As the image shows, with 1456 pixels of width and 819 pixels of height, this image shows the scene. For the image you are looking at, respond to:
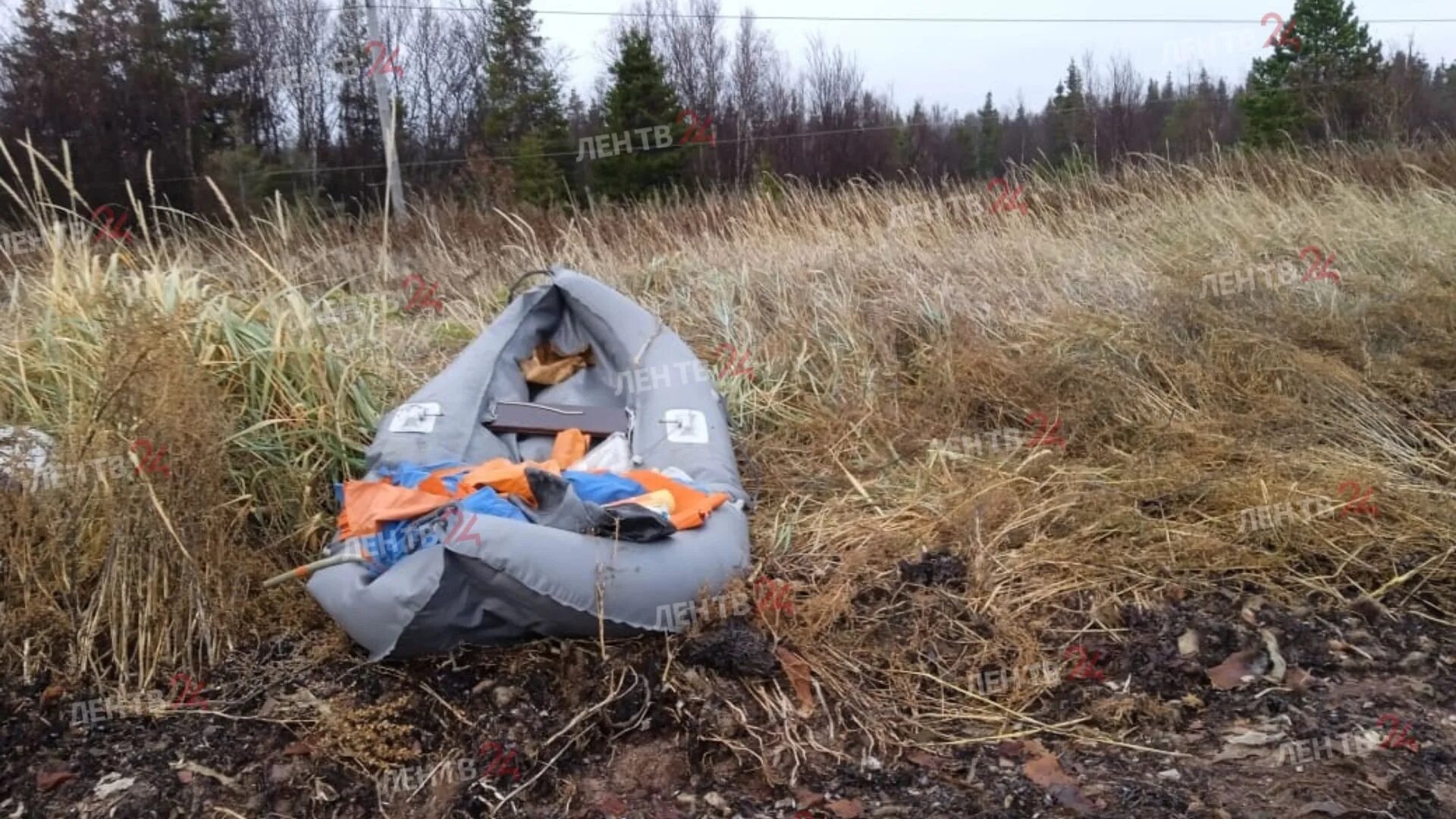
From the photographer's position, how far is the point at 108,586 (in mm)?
2209

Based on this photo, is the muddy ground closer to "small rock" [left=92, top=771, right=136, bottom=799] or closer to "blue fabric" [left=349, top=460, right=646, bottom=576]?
"small rock" [left=92, top=771, right=136, bottom=799]

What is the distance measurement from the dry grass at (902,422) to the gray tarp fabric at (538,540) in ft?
0.81

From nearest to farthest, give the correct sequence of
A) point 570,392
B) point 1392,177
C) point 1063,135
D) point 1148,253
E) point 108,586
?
1. point 108,586
2. point 570,392
3. point 1148,253
4. point 1392,177
5. point 1063,135

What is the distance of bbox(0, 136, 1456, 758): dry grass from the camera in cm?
224

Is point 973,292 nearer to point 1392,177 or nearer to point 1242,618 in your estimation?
point 1242,618

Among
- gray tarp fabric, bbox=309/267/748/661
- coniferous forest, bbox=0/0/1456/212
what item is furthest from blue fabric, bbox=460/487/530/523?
coniferous forest, bbox=0/0/1456/212

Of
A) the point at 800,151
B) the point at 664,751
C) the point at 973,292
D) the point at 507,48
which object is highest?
the point at 507,48

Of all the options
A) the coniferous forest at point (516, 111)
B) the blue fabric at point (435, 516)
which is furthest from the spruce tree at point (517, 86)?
the blue fabric at point (435, 516)

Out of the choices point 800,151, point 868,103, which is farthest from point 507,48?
point 868,103

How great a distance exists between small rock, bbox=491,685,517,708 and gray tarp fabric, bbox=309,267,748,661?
122 millimetres

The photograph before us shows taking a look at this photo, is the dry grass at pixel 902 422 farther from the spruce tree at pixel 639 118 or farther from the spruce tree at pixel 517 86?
the spruce tree at pixel 517 86

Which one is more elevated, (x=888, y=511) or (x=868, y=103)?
(x=868, y=103)

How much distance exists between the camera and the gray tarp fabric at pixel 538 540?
210 centimetres

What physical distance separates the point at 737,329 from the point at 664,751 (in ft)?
8.45
